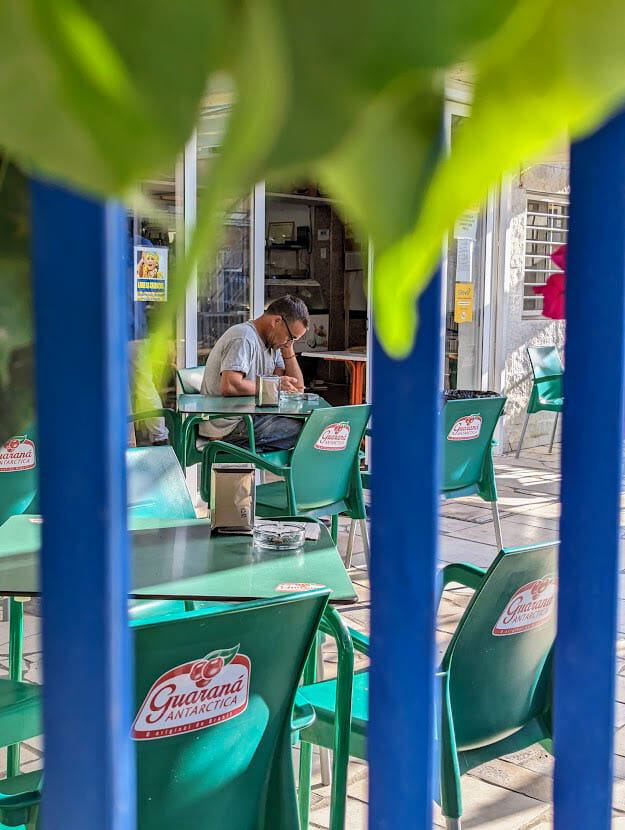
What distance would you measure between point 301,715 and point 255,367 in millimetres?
3779

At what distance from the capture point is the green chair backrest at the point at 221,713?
1.60 meters

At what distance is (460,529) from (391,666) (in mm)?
5704

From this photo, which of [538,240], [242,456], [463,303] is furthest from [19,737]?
[538,240]

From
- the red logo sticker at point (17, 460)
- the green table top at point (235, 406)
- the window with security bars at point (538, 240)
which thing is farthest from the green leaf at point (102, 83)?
the window with security bars at point (538, 240)

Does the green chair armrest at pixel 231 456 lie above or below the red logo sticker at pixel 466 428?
below

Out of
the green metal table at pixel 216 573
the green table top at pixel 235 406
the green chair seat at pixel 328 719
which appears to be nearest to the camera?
the green metal table at pixel 216 573

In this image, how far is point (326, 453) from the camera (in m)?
4.31

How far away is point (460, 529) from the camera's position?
237 inches

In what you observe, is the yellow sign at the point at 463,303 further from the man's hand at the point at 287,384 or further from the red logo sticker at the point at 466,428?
the red logo sticker at the point at 466,428

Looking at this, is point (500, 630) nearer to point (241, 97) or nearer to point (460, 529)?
point (241, 97)

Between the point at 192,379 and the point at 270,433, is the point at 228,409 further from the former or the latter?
the point at 192,379

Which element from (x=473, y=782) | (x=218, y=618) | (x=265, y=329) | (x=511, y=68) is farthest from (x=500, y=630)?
(x=265, y=329)

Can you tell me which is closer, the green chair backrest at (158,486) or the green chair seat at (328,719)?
the green chair seat at (328,719)

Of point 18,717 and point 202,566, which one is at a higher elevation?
point 202,566
